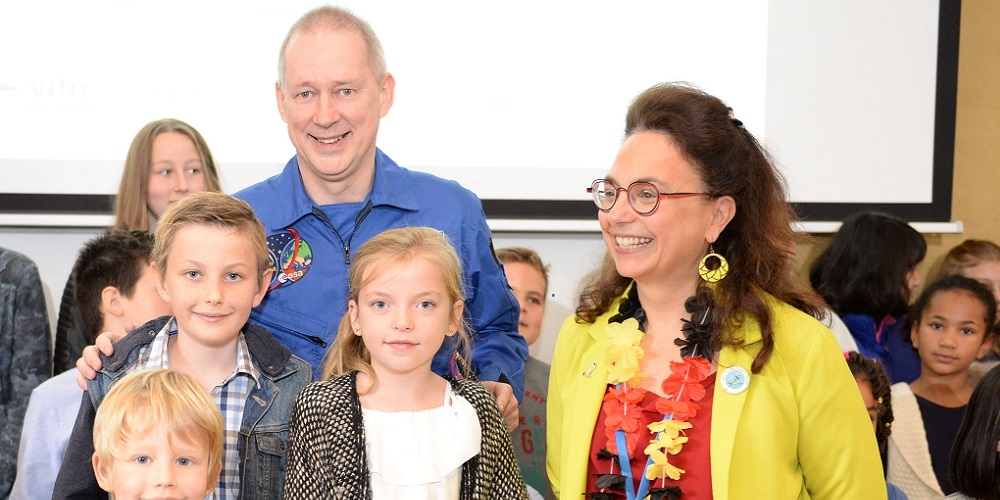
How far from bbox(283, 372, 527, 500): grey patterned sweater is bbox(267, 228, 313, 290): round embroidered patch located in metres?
0.39

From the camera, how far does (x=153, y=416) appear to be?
2.01 m

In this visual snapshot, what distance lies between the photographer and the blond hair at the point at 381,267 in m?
2.23

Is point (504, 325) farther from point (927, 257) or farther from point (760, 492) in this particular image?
point (927, 257)

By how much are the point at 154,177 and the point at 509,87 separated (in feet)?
5.36

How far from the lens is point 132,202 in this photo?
3738mm

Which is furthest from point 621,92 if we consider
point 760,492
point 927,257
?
point 760,492

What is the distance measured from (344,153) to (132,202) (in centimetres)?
162

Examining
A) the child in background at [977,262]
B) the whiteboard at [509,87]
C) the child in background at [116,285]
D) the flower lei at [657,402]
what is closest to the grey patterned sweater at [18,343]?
the child in background at [116,285]

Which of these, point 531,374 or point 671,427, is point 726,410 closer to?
point 671,427

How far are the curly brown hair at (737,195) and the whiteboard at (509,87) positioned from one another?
2.25 meters

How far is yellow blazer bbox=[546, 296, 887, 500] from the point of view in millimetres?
1995

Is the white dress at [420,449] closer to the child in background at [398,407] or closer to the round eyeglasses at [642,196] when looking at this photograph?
the child in background at [398,407]

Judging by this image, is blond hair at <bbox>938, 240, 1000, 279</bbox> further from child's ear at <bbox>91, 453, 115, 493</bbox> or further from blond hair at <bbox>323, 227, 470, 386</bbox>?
child's ear at <bbox>91, 453, 115, 493</bbox>

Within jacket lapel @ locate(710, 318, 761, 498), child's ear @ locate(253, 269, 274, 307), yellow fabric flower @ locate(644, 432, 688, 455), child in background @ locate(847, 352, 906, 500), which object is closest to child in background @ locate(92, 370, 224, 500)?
child's ear @ locate(253, 269, 274, 307)
